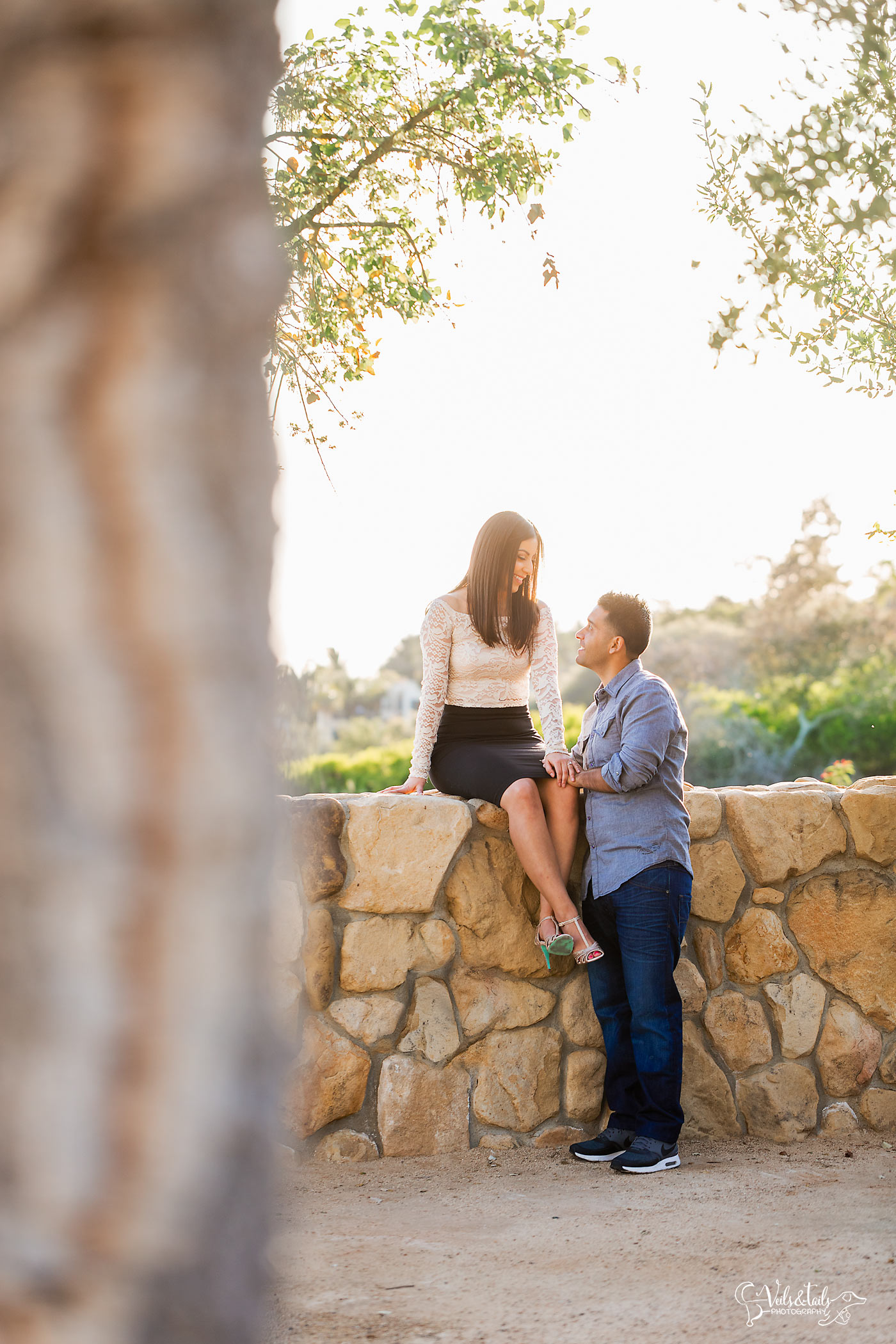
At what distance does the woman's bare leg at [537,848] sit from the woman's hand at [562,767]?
0.25 ft

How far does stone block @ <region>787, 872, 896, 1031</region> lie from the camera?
356 cm

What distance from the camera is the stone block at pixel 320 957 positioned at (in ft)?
10.4

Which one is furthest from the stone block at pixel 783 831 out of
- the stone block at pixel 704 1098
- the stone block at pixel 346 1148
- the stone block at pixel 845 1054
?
the stone block at pixel 346 1148

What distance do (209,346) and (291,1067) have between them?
0.52m

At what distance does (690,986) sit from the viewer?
349cm

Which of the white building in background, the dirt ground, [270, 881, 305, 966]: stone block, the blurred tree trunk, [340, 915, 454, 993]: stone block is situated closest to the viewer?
the blurred tree trunk

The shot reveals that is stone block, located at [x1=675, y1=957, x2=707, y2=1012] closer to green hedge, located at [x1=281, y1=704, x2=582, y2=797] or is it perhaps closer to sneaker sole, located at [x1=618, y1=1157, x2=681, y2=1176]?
sneaker sole, located at [x1=618, y1=1157, x2=681, y2=1176]

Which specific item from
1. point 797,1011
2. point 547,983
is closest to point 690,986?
point 797,1011

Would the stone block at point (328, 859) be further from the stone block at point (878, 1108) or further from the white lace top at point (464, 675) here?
the stone block at point (878, 1108)

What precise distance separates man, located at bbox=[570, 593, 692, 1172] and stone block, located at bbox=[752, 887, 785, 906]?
1.45ft

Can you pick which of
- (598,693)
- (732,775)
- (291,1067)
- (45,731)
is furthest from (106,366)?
(732,775)

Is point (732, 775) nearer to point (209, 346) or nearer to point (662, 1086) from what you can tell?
point (662, 1086)

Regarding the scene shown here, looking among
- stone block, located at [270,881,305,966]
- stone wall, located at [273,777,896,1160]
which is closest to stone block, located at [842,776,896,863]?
stone wall, located at [273,777,896,1160]

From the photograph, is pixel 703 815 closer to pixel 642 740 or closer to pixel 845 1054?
pixel 642 740
